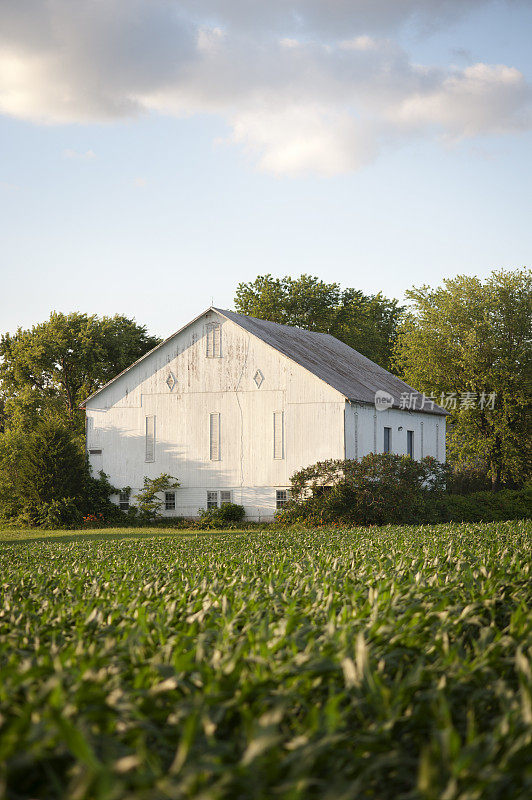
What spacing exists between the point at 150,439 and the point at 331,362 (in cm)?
902

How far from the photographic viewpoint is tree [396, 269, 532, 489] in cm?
4891

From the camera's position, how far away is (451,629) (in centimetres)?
518

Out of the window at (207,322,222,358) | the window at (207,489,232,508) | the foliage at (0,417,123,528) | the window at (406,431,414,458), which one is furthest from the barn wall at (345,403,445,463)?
the foliage at (0,417,123,528)

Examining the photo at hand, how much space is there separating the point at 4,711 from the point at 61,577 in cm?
620

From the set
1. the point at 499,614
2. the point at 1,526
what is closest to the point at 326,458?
the point at 1,526

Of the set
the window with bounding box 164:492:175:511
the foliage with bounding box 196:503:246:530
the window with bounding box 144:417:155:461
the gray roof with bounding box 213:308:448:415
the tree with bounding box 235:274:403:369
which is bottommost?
the foliage with bounding box 196:503:246:530

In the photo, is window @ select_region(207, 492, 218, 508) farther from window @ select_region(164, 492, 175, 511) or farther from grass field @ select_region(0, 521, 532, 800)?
grass field @ select_region(0, 521, 532, 800)

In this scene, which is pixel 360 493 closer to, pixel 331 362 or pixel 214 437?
pixel 214 437

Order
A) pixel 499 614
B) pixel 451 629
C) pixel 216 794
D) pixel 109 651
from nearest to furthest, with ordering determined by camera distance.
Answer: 1. pixel 216 794
2. pixel 109 651
3. pixel 451 629
4. pixel 499 614

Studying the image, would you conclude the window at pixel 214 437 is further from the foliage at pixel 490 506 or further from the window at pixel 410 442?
the window at pixel 410 442

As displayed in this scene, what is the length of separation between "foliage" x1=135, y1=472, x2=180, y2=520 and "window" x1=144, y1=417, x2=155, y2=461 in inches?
38.7

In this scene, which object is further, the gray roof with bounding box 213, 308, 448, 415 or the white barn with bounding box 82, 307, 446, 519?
the gray roof with bounding box 213, 308, 448, 415

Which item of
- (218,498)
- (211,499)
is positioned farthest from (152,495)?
(218,498)

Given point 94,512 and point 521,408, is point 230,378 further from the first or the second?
point 521,408
